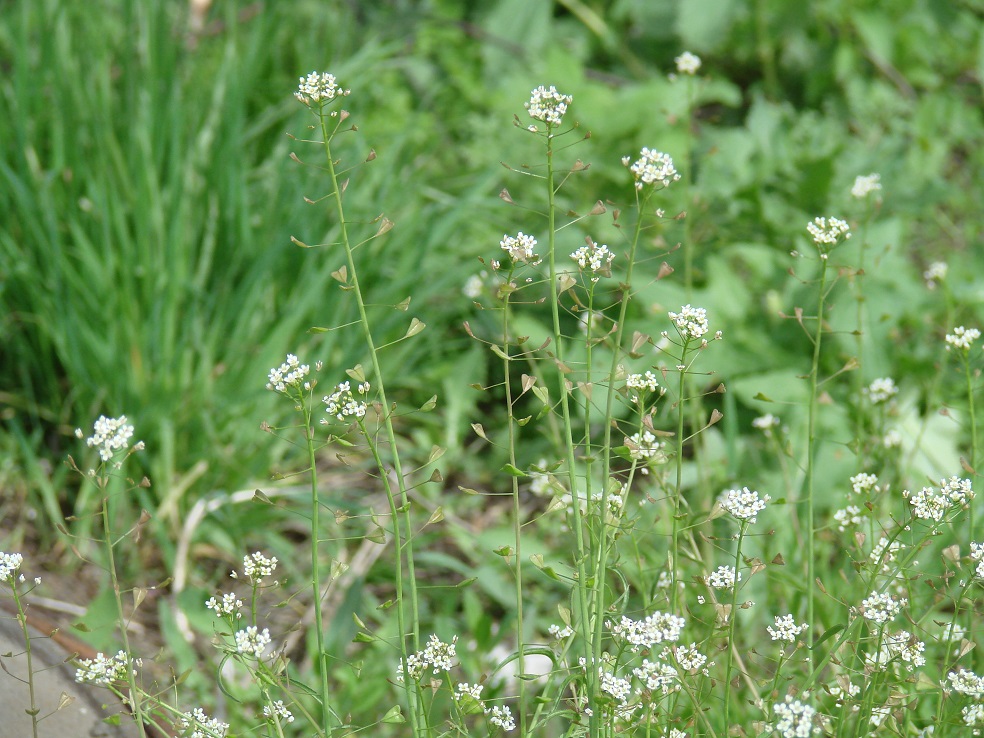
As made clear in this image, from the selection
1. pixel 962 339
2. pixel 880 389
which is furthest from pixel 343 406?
pixel 880 389

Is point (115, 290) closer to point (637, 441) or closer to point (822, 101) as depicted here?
point (637, 441)

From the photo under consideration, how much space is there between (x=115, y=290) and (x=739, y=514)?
1.75 metres

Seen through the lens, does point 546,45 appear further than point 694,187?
Yes

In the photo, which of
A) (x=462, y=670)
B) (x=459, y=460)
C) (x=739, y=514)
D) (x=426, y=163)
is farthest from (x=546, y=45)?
(x=739, y=514)

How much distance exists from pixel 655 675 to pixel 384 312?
5.63 ft

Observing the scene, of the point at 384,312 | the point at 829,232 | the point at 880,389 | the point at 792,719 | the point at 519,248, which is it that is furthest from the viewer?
the point at 384,312

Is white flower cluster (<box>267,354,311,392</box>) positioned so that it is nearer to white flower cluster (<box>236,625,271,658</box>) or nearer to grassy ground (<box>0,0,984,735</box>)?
white flower cluster (<box>236,625,271,658</box>)

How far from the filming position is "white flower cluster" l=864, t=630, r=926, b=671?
1154 millimetres

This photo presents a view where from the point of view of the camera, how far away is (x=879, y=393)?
5.58 feet

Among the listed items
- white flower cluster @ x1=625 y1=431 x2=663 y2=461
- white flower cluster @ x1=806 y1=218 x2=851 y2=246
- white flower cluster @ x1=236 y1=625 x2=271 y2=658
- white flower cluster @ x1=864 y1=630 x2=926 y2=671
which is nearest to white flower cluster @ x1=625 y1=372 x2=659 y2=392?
white flower cluster @ x1=625 y1=431 x2=663 y2=461

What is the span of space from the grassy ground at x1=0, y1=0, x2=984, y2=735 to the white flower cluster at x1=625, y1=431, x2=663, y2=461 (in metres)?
0.43

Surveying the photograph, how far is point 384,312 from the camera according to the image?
2727 millimetres

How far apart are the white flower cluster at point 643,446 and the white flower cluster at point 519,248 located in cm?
24

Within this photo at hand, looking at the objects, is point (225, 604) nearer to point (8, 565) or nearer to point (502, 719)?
point (8, 565)
